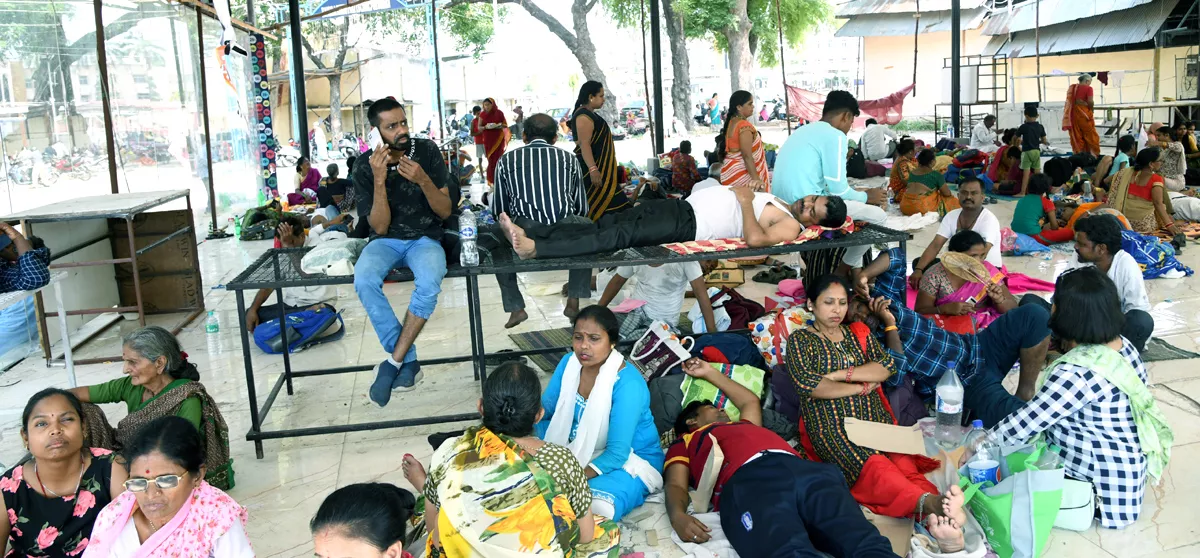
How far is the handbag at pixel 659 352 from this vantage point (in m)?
4.59

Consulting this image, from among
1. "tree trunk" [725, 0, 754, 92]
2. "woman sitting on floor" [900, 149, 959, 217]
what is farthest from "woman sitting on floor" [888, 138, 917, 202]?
"tree trunk" [725, 0, 754, 92]

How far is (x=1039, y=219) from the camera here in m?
9.00

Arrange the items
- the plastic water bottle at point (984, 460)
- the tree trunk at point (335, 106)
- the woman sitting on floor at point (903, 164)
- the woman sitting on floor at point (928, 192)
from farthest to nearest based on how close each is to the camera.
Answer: the tree trunk at point (335, 106)
the woman sitting on floor at point (903, 164)
the woman sitting on floor at point (928, 192)
the plastic water bottle at point (984, 460)

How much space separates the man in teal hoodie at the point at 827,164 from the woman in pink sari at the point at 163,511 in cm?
368

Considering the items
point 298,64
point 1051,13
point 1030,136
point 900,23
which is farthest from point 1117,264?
point 900,23

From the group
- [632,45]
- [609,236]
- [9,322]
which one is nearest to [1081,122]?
[609,236]

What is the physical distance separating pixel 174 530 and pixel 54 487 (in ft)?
1.86

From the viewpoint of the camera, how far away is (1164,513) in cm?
364

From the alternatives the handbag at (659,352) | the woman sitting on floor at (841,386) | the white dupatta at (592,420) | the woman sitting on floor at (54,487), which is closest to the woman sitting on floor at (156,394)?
the woman sitting on floor at (54,487)

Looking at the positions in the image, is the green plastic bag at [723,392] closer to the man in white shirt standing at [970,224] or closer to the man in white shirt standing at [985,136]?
the man in white shirt standing at [970,224]

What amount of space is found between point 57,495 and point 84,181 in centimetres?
655

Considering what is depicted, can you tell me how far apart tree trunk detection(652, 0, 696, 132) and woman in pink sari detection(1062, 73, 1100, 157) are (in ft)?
46.8

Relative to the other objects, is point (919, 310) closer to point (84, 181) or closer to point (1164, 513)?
point (1164, 513)

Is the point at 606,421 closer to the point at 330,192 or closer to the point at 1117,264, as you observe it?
the point at 1117,264
